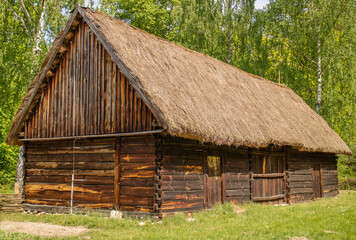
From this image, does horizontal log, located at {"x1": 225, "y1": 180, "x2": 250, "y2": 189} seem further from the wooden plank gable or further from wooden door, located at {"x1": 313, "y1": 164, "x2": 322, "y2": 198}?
wooden door, located at {"x1": 313, "y1": 164, "x2": 322, "y2": 198}

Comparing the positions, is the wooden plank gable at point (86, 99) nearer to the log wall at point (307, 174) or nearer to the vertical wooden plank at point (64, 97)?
the vertical wooden plank at point (64, 97)

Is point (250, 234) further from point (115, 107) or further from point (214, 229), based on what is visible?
point (115, 107)

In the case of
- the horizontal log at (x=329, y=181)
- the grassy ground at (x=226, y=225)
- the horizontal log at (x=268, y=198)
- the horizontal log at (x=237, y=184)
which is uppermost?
the horizontal log at (x=237, y=184)

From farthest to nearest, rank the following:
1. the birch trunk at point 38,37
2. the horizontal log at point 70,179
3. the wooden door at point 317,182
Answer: the wooden door at point 317,182 → the birch trunk at point 38,37 → the horizontal log at point 70,179

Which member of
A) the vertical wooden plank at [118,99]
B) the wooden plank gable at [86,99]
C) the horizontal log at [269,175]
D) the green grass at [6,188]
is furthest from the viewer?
the green grass at [6,188]

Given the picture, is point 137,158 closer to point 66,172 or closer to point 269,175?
point 66,172

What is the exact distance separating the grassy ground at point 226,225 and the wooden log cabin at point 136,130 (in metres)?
0.79

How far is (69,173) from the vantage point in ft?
42.4

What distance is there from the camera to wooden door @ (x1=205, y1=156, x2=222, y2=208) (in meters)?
12.6

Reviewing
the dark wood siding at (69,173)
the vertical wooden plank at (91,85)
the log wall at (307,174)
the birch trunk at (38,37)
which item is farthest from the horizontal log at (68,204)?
the log wall at (307,174)

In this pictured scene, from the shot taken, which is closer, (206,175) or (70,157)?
(206,175)

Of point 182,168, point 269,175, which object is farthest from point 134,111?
point 269,175

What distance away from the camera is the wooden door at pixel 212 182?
12592 millimetres

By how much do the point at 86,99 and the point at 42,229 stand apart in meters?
4.39
